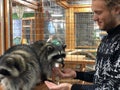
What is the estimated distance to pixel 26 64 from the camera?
1539mm

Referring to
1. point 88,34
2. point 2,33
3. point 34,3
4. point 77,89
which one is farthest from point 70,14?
point 77,89

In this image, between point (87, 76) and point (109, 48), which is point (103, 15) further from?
point (87, 76)

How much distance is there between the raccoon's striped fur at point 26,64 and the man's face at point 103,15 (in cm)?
62

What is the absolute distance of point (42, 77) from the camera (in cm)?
188

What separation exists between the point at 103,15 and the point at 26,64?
0.78 meters

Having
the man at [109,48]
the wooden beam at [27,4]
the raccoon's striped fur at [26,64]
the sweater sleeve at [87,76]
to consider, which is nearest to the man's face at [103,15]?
the man at [109,48]

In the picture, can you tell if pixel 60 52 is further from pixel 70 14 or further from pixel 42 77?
pixel 70 14

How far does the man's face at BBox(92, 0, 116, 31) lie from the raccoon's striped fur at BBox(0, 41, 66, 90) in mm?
616

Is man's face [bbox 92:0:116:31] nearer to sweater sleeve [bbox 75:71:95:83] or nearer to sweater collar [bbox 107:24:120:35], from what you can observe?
sweater collar [bbox 107:24:120:35]

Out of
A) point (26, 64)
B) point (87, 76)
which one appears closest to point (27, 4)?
point (26, 64)

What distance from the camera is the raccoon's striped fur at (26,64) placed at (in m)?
1.37

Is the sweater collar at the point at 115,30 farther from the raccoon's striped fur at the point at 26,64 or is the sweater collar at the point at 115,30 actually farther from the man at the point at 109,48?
the raccoon's striped fur at the point at 26,64

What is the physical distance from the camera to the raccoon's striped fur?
4.49 feet

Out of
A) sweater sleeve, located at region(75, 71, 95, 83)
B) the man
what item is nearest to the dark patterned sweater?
the man
